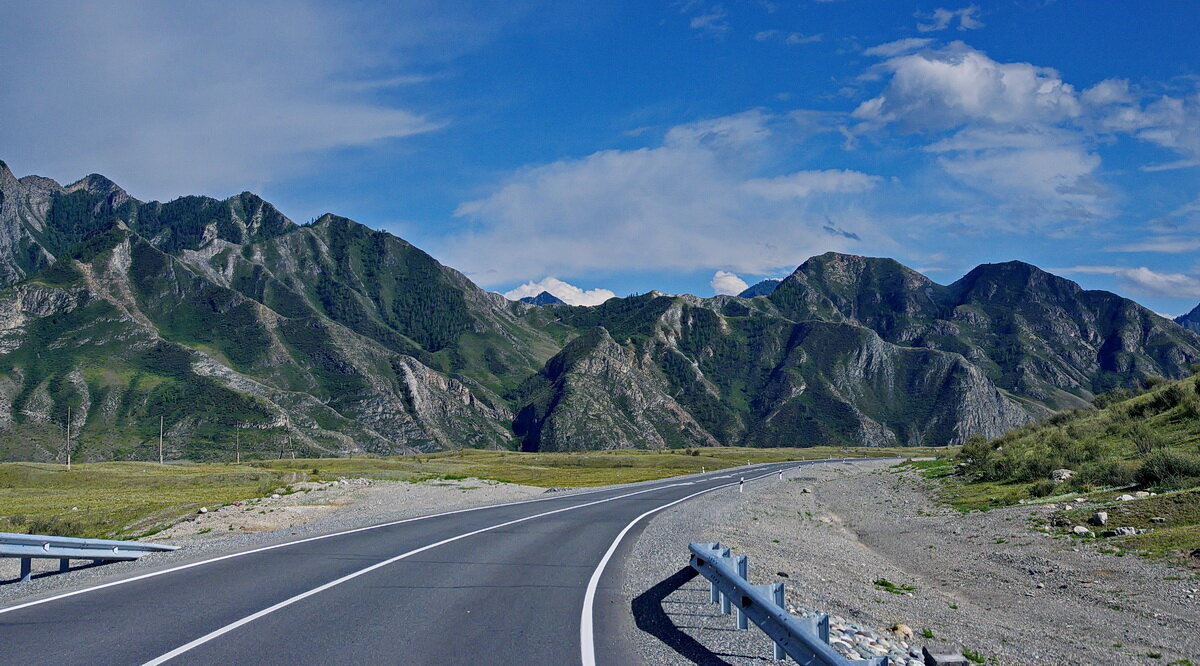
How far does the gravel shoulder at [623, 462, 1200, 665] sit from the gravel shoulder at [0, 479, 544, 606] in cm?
1010

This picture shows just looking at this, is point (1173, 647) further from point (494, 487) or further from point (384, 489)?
point (494, 487)

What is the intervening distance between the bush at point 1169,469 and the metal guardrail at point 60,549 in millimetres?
29761

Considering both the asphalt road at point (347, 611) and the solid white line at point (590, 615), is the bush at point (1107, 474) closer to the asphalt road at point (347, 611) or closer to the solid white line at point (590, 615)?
the solid white line at point (590, 615)

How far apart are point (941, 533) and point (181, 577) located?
2532cm

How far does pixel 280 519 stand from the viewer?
30328 millimetres

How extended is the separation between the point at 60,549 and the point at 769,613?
577 inches

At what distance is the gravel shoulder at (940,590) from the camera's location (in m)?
11.7

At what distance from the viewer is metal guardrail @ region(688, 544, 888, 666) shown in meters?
7.39

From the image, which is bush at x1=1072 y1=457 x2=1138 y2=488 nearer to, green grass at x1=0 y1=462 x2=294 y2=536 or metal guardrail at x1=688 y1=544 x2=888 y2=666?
metal guardrail at x1=688 y1=544 x2=888 y2=666

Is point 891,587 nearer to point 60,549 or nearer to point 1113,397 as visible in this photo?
point 60,549

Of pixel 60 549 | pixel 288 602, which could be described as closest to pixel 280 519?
pixel 60 549

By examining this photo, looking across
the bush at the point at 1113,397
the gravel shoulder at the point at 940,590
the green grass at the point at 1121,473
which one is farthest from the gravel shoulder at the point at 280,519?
the bush at the point at 1113,397

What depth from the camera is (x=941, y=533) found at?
1108 inches

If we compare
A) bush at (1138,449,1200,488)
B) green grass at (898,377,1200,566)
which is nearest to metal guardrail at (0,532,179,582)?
green grass at (898,377,1200,566)
